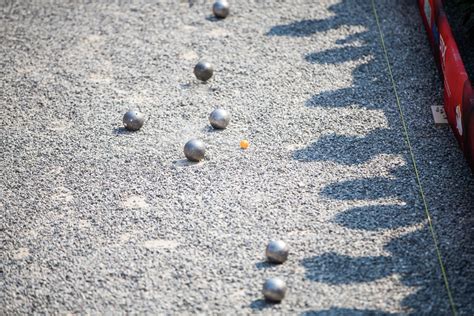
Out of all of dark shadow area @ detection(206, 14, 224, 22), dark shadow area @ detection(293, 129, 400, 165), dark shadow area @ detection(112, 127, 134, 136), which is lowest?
dark shadow area @ detection(112, 127, 134, 136)

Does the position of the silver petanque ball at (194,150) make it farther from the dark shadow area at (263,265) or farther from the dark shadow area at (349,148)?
the dark shadow area at (263,265)

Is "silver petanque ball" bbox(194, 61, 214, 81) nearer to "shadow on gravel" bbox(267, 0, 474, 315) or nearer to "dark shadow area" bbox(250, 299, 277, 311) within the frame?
"shadow on gravel" bbox(267, 0, 474, 315)

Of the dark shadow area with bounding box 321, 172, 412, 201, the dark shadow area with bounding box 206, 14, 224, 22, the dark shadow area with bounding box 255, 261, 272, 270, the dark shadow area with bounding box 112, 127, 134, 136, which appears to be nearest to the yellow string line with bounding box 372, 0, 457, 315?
the dark shadow area with bounding box 321, 172, 412, 201

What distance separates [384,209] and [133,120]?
3.07 m

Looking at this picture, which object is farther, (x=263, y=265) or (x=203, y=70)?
(x=203, y=70)

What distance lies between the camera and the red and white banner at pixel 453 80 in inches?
320

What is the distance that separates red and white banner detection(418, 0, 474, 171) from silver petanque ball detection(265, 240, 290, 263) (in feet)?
7.92

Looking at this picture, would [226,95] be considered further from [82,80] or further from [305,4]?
[305,4]

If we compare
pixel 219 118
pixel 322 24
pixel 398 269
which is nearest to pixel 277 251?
pixel 398 269

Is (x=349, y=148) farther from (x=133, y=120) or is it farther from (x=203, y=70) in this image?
(x=133, y=120)

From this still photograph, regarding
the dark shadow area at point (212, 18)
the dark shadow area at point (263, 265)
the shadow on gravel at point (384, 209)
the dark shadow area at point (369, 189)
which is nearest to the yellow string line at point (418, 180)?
the shadow on gravel at point (384, 209)

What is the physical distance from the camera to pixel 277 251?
6992mm

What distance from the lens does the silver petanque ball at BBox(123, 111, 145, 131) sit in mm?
8969

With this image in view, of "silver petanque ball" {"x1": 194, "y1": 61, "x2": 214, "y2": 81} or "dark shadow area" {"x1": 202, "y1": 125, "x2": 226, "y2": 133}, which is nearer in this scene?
"dark shadow area" {"x1": 202, "y1": 125, "x2": 226, "y2": 133}
